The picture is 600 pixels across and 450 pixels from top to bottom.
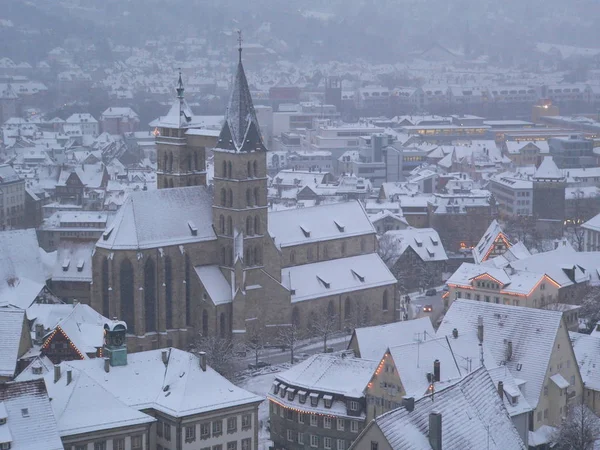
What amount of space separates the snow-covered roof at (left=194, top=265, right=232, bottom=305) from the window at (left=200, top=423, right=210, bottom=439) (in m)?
24.7

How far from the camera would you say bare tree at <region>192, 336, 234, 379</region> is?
237 feet

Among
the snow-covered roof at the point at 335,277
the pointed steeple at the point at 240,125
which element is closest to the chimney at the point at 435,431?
the pointed steeple at the point at 240,125

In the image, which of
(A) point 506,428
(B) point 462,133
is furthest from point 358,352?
(B) point 462,133

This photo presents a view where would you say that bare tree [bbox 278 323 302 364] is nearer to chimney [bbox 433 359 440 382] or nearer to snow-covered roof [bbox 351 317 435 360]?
snow-covered roof [bbox 351 317 435 360]

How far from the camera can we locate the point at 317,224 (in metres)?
90.2

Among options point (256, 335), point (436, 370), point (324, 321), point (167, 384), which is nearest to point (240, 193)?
point (256, 335)

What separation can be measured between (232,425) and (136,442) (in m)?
4.93

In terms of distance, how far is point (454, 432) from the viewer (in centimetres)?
4653

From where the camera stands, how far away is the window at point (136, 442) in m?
55.4

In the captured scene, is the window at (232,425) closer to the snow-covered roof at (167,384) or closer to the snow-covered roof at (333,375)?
the snow-covered roof at (167,384)

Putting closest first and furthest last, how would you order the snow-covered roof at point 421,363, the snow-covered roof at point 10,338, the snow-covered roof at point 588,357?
the snow-covered roof at point 421,363 → the snow-covered roof at point 10,338 → the snow-covered roof at point 588,357

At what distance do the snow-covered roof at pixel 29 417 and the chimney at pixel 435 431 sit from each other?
13205mm

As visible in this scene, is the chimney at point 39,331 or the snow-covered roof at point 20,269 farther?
the snow-covered roof at point 20,269

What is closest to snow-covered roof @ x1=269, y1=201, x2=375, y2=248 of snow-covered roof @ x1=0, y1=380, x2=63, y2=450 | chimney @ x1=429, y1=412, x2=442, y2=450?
snow-covered roof @ x1=0, y1=380, x2=63, y2=450
